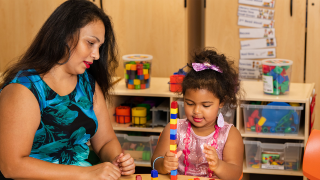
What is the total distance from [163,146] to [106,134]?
266 millimetres

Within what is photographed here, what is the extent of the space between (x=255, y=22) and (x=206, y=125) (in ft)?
4.63

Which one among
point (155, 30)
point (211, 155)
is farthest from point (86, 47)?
point (155, 30)

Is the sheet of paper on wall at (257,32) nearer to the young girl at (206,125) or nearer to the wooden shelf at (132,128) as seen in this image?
the wooden shelf at (132,128)

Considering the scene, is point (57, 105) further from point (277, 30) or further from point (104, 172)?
point (277, 30)

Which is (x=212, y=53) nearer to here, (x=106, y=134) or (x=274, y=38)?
(x=106, y=134)

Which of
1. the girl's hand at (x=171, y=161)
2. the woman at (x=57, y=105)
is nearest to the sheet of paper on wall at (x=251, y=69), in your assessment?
the woman at (x=57, y=105)

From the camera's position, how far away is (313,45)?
8.86 ft

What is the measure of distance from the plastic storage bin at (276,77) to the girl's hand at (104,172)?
126cm

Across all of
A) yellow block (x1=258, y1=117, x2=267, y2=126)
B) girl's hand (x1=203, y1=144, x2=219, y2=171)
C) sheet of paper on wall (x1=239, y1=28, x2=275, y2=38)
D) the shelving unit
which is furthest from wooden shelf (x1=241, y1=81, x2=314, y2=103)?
girl's hand (x1=203, y1=144, x2=219, y2=171)

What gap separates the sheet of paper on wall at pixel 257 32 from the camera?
9.09ft

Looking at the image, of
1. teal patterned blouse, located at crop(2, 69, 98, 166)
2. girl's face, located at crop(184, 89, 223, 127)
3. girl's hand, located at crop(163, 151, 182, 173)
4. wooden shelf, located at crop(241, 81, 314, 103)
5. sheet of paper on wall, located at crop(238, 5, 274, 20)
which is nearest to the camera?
girl's hand, located at crop(163, 151, 182, 173)

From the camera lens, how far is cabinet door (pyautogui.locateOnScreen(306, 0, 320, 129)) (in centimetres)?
265

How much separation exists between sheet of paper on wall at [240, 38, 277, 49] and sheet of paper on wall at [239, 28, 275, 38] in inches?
1.2

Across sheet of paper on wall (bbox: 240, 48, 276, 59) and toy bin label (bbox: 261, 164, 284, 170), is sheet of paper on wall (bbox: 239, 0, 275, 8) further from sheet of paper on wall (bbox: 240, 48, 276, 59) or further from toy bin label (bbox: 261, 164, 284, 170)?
toy bin label (bbox: 261, 164, 284, 170)
